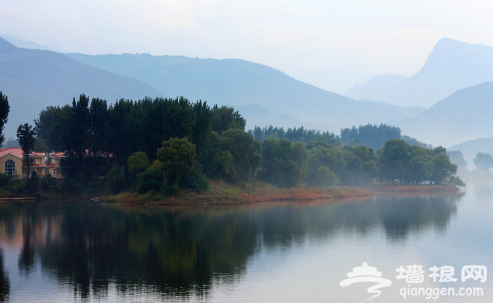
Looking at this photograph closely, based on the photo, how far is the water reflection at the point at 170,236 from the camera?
27572 millimetres

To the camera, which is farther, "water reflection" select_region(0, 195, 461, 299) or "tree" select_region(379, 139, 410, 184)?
"tree" select_region(379, 139, 410, 184)

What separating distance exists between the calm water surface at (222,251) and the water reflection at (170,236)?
9 centimetres

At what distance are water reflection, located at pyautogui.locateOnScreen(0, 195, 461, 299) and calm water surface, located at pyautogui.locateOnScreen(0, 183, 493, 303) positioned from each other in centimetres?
9

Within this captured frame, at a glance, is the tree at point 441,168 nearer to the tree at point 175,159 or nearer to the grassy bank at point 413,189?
the grassy bank at point 413,189

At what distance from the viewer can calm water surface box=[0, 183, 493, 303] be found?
83.1ft

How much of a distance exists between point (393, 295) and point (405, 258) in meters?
8.96

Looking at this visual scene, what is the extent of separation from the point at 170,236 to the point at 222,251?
7.08 meters

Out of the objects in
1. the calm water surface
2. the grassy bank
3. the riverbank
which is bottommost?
the calm water surface

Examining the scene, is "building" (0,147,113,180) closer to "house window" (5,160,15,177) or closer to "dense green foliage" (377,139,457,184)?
"house window" (5,160,15,177)

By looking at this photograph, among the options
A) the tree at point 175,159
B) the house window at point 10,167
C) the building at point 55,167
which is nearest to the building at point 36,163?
the house window at point 10,167

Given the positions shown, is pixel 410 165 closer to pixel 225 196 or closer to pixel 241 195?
pixel 241 195

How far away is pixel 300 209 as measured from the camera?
61.3m

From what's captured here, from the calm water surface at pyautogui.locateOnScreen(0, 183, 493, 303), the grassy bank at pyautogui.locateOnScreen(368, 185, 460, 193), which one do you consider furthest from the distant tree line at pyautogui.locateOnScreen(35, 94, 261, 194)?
the grassy bank at pyautogui.locateOnScreen(368, 185, 460, 193)

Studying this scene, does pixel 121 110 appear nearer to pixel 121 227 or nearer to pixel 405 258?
pixel 121 227
